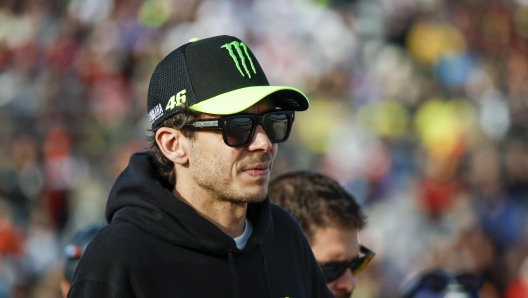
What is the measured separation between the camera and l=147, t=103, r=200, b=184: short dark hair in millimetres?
2277

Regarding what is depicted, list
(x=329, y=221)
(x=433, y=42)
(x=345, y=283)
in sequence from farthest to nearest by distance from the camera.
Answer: (x=433, y=42) < (x=329, y=221) < (x=345, y=283)

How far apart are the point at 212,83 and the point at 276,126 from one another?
22 centimetres

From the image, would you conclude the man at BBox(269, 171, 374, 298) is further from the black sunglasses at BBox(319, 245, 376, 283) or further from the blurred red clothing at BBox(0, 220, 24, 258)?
the blurred red clothing at BBox(0, 220, 24, 258)

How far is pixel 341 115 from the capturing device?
30.9 feet

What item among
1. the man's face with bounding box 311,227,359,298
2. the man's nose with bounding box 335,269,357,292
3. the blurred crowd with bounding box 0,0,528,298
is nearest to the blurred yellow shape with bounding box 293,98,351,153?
the blurred crowd with bounding box 0,0,528,298

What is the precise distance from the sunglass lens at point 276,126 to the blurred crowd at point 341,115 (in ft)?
15.8

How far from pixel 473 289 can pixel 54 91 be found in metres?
7.52

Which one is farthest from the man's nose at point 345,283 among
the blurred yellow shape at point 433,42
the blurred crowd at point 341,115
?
the blurred yellow shape at point 433,42

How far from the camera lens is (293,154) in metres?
8.66

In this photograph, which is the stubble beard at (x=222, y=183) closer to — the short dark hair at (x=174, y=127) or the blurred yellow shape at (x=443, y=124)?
the short dark hair at (x=174, y=127)

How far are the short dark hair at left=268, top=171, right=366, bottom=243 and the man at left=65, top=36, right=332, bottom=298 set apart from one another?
0.80m

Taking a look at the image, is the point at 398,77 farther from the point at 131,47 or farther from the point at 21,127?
the point at 21,127

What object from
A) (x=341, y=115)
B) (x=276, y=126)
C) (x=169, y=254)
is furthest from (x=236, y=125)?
(x=341, y=115)

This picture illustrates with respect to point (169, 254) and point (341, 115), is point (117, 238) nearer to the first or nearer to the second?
point (169, 254)
